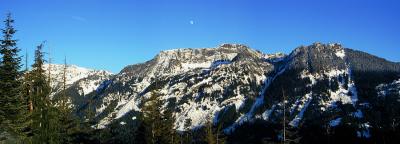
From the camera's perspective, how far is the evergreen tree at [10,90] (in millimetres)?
43616

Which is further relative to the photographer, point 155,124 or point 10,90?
point 155,124

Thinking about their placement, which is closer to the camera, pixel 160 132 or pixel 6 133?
pixel 6 133

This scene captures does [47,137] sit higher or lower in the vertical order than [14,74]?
lower

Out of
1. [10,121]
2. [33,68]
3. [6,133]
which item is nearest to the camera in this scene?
[6,133]

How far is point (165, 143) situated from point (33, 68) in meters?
20.3

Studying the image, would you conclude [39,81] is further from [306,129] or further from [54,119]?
[306,129]

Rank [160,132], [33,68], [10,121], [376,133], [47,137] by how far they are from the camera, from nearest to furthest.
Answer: [47,137] < [10,121] < [33,68] < [160,132] < [376,133]

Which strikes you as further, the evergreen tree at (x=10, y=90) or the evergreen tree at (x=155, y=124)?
the evergreen tree at (x=155, y=124)

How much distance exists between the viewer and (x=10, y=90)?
4747 cm

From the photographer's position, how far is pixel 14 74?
4941 cm

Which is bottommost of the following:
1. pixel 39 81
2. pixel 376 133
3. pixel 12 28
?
pixel 376 133

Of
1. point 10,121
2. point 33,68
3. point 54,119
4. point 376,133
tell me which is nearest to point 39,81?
point 33,68

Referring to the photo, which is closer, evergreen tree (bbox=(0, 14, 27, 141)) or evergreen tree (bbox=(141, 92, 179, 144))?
evergreen tree (bbox=(0, 14, 27, 141))

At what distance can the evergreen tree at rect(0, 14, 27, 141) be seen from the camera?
43616mm
